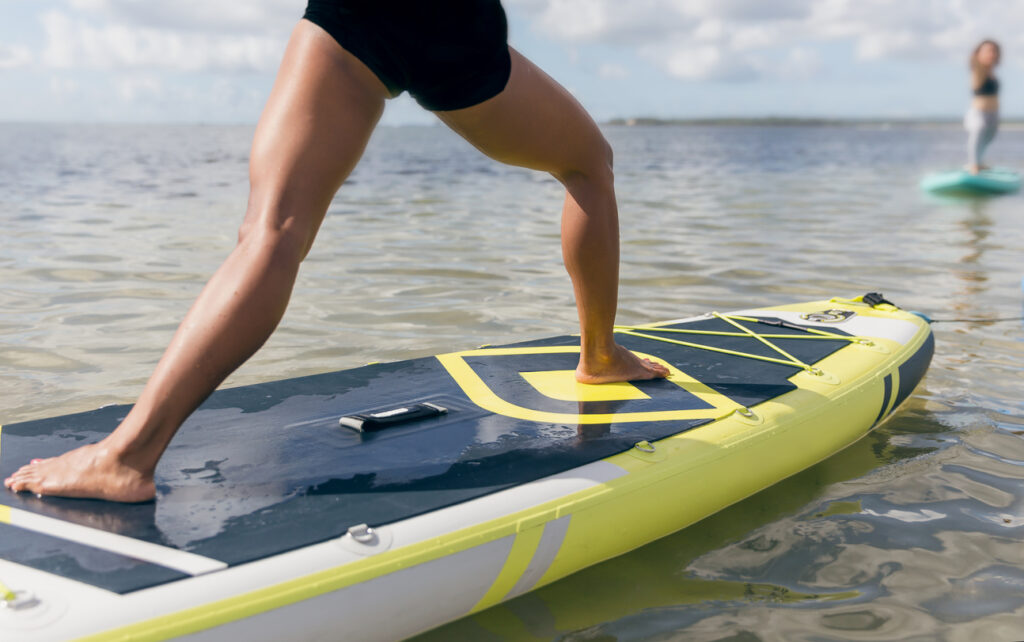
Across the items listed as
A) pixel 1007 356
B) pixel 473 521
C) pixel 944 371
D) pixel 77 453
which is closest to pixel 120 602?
pixel 77 453

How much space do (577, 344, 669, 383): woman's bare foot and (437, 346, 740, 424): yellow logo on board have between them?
0.11ft

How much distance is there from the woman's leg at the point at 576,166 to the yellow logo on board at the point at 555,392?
0.33 ft

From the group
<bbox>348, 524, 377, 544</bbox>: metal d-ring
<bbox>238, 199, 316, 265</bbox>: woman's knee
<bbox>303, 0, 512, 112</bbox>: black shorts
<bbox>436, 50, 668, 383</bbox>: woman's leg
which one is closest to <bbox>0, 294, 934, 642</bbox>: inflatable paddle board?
<bbox>348, 524, 377, 544</bbox>: metal d-ring

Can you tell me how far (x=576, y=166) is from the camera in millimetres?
2725

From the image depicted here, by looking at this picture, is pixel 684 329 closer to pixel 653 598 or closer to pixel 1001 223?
pixel 653 598

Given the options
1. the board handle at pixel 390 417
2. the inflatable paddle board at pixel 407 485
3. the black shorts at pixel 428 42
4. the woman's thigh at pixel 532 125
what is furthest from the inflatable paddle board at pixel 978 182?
the black shorts at pixel 428 42

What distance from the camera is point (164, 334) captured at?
5.04 metres

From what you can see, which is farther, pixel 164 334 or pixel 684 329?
pixel 164 334

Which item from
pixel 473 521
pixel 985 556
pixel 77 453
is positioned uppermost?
pixel 77 453

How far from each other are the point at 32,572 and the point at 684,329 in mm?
2968

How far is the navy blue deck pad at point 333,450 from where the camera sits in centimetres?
192

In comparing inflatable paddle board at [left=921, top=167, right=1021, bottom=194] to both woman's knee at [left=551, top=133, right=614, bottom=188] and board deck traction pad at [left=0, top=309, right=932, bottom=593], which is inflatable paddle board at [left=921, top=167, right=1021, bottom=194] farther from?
woman's knee at [left=551, top=133, right=614, bottom=188]

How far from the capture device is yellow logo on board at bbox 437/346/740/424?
279 cm

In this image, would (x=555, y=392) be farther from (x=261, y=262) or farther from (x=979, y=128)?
(x=979, y=128)
